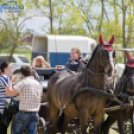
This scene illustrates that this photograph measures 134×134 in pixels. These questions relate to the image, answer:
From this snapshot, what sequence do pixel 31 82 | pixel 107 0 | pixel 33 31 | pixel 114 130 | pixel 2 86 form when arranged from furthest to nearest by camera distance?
1. pixel 33 31
2. pixel 107 0
3. pixel 114 130
4. pixel 2 86
5. pixel 31 82

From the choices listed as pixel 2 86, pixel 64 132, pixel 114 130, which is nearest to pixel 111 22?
pixel 114 130

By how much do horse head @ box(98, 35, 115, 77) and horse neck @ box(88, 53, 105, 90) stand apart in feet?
0.38

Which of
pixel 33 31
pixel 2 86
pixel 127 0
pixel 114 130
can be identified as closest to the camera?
pixel 2 86

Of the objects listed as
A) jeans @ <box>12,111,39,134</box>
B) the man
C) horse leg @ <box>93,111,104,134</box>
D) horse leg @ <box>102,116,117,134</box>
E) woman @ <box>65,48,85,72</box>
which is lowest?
horse leg @ <box>102,116,117,134</box>

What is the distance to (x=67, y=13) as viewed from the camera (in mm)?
22422

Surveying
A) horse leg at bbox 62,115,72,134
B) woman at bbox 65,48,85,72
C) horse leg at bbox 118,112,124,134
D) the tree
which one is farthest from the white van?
horse leg at bbox 118,112,124,134

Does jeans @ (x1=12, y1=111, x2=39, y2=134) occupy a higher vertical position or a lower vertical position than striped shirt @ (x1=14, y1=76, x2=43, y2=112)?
lower

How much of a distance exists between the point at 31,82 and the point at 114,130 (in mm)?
4618

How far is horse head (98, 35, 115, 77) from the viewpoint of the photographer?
8125mm

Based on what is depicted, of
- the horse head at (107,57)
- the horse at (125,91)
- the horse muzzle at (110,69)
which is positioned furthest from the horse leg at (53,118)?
the horse muzzle at (110,69)

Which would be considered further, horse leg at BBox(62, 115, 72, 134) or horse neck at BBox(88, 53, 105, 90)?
horse leg at BBox(62, 115, 72, 134)

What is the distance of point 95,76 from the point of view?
28.4ft

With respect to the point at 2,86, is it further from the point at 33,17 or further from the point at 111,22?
the point at 111,22

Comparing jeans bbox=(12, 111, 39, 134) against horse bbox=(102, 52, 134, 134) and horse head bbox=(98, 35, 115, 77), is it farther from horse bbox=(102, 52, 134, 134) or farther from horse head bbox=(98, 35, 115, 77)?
horse bbox=(102, 52, 134, 134)
